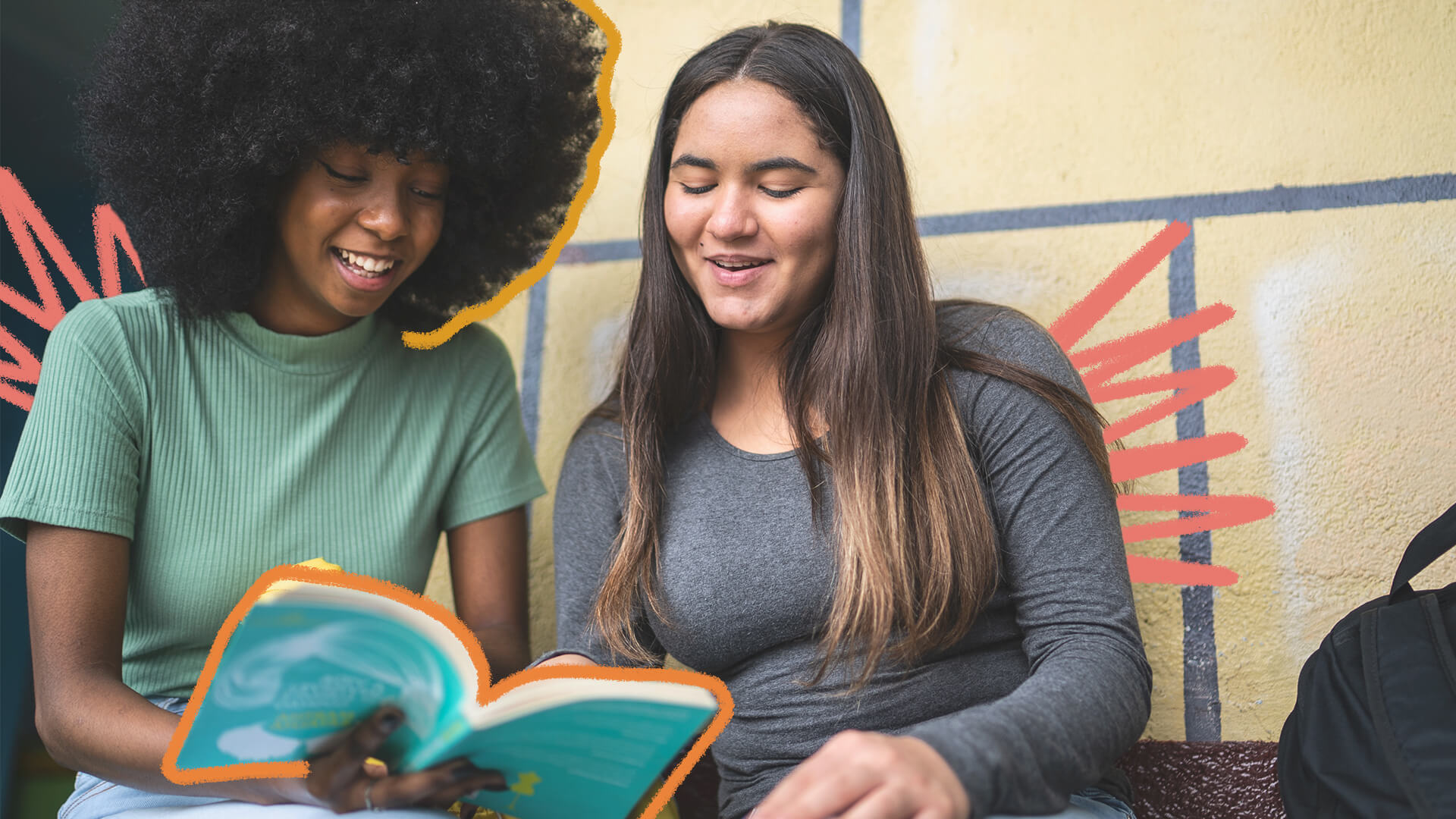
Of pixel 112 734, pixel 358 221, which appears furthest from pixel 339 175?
→ pixel 112 734

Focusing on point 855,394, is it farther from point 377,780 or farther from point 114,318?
point 114,318

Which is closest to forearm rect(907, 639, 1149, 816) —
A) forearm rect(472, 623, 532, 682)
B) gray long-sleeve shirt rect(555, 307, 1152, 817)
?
gray long-sleeve shirt rect(555, 307, 1152, 817)

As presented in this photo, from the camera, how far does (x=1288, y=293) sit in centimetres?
173

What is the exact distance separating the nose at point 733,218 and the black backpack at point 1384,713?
0.83 meters

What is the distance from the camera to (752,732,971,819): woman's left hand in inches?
36.4

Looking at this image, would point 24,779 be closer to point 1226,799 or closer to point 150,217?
point 150,217

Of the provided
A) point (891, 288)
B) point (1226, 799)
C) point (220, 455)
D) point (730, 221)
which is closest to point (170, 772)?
point (220, 455)

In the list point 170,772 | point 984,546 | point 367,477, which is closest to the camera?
point 170,772

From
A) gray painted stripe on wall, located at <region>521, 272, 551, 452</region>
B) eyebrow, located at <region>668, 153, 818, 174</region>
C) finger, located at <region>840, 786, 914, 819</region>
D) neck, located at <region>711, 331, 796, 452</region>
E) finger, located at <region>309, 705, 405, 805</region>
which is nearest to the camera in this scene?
finger, located at <region>840, 786, 914, 819</region>

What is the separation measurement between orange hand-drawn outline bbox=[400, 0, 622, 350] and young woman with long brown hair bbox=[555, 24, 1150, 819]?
1.02 ft

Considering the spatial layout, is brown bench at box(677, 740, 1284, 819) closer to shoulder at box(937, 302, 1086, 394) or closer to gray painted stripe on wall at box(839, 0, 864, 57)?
shoulder at box(937, 302, 1086, 394)

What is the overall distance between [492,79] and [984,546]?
3.09 ft

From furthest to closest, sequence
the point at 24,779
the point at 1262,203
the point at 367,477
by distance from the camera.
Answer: the point at 24,779, the point at 1262,203, the point at 367,477

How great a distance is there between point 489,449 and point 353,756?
0.72 m
